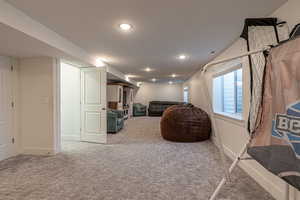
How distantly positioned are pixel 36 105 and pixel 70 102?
1.05 meters

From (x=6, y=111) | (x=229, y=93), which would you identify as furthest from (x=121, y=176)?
(x=229, y=93)

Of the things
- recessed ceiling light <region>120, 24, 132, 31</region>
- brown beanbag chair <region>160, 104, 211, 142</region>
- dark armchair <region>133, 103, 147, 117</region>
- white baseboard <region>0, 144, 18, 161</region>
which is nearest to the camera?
recessed ceiling light <region>120, 24, 132, 31</region>

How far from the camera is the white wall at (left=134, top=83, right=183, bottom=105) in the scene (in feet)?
35.3

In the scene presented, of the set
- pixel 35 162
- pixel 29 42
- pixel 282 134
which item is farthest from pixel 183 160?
pixel 29 42

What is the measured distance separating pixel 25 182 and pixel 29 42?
1936 millimetres

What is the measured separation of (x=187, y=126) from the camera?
4.04 metres

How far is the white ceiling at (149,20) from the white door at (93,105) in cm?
96

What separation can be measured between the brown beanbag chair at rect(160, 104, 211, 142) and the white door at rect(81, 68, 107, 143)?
1.69 meters

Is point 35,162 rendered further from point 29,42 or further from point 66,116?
point 29,42

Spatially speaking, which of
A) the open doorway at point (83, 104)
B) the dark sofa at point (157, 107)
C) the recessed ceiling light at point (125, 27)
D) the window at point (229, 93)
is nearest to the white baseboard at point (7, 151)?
the open doorway at point (83, 104)

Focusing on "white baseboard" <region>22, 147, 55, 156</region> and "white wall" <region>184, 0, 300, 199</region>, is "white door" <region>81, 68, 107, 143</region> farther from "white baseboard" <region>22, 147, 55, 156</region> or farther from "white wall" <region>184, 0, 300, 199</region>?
"white wall" <region>184, 0, 300, 199</region>

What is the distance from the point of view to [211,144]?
383cm

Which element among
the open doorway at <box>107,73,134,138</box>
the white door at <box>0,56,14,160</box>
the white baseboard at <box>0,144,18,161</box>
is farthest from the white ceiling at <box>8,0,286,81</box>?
the open doorway at <box>107,73,134,138</box>

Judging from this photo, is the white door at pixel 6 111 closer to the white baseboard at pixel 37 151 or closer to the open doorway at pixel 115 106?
the white baseboard at pixel 37 151
